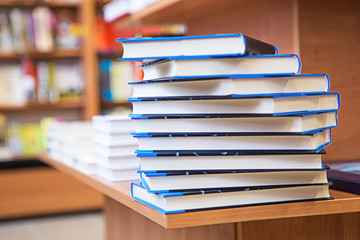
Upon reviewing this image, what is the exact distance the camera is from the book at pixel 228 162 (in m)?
0.83

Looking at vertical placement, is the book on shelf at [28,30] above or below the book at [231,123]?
above

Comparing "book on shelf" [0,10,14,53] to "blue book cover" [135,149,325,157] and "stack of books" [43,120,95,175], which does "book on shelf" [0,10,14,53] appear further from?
"blue book cover" [135,149,325,157]

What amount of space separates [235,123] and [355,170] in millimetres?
309

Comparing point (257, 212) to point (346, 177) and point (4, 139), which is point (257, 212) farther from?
point (4, 139)

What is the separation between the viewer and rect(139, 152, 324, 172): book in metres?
0.83

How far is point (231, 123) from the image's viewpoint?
839 millimetres

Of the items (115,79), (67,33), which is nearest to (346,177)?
(115,79)

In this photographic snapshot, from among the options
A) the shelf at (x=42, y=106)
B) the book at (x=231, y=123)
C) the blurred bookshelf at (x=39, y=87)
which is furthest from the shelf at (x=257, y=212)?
the shelf at (x=42, y=106)

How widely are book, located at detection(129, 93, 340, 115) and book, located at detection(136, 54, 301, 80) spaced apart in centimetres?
4

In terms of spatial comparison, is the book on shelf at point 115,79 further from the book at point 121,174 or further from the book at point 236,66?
the book at point 236,66

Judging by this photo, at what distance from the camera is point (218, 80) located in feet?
2.72

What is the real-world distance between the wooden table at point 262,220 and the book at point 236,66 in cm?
21

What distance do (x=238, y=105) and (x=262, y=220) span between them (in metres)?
0.24

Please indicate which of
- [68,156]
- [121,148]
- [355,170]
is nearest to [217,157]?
[355,170]
